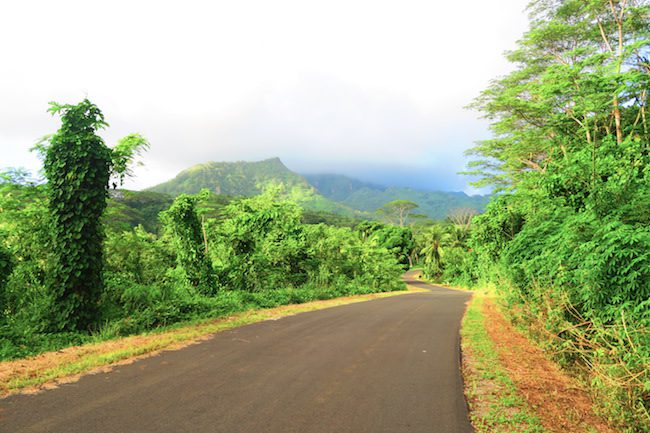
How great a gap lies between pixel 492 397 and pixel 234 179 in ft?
558

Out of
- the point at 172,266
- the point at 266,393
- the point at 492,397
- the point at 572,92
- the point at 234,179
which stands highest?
the point at 234,179

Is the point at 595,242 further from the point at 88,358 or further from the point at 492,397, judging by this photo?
the point at 88,358

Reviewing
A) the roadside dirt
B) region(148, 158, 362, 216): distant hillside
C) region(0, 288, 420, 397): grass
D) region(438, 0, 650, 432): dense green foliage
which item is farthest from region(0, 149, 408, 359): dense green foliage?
region(148, 158, 362, 216): distant hillside

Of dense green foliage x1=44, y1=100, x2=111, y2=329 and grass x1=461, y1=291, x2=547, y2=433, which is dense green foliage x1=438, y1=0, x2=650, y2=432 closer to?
grass x1=461, y1=291, x2=547, y2=433

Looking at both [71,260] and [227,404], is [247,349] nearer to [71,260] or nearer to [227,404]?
[227,404]

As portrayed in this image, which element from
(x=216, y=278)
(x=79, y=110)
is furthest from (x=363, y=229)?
(x=79, y=110)

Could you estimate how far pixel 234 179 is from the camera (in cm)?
16788

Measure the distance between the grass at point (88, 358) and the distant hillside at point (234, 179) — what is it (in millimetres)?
117075

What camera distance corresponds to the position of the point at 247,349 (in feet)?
24.2

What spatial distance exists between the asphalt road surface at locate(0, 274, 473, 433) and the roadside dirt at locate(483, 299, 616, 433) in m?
0.95

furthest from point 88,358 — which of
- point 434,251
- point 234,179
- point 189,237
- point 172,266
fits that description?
point 234,179

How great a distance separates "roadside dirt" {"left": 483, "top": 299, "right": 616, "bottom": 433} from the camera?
429cm

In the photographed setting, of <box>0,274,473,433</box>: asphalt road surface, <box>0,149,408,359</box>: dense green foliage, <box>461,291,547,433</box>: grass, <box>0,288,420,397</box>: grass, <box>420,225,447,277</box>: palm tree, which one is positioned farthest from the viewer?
<box>420,225,447,277</box>: palm tree

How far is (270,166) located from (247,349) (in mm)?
191403
